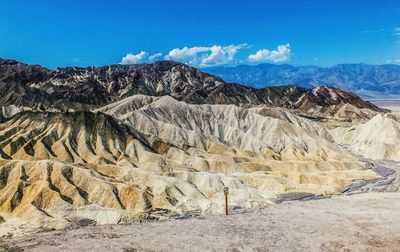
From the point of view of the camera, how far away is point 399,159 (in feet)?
450

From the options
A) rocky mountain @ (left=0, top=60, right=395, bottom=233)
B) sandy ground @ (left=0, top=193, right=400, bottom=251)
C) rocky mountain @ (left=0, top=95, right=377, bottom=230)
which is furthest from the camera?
rocky mountain @ (left=0, top=95, right=377, bottom=230)

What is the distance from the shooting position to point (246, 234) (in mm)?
54031

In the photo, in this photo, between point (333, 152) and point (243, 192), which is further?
point (333, 152)

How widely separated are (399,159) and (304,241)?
96642 mm

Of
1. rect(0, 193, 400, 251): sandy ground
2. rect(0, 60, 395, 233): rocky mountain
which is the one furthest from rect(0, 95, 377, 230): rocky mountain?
rect(0, 193, 400, 251): sandy ground

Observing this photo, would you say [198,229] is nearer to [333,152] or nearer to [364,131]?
[333,152]

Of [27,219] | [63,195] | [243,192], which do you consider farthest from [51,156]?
[243,192]

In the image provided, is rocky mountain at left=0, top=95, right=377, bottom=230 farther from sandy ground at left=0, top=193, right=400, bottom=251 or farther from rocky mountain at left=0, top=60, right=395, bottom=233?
sandy ground at left=0, top=193, right=400, bottom=251

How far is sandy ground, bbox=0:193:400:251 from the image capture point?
4953 cm

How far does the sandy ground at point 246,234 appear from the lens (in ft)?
163

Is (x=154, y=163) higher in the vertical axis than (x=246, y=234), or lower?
higher

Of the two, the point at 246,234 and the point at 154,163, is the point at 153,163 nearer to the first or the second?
the point at 154,163

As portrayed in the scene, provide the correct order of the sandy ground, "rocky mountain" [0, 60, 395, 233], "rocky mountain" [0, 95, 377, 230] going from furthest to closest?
"rocky mountain" [0, 95, 377, 230] < "rocky mountain" [0, 60, 395, 233] < the sandy ground

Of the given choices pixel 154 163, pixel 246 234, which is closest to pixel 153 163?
pixel 154 163
